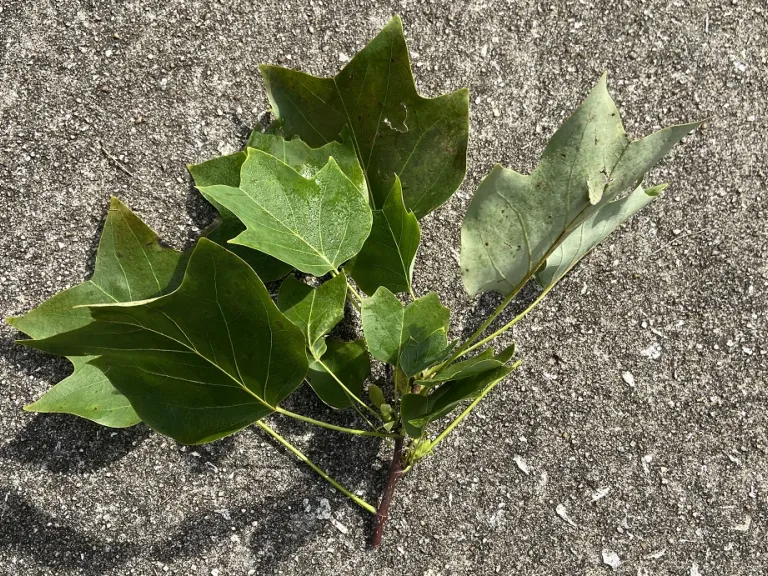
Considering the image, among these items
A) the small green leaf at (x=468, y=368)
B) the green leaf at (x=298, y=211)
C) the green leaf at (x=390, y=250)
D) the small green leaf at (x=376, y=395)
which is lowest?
the small green leaf at (x=376, y=395)

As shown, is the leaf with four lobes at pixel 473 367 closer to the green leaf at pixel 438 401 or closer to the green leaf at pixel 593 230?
the green leaf at pixel 438 401

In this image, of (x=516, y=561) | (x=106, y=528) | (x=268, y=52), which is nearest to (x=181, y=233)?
(x=268, y=52)

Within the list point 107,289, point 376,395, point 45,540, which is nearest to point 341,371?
point 376,395

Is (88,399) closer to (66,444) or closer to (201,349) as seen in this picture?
(66,444)

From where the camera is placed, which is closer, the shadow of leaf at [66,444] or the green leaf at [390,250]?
the green leaf at [390,250]

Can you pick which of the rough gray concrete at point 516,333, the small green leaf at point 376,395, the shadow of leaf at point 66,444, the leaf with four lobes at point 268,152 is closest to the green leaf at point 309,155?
the leaf with four lobes at point 268,152

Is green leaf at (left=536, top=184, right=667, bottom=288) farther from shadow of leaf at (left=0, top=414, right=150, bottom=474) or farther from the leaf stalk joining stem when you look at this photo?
shadow of leaf at (left=0, top=414, right=150, bottom=474)
